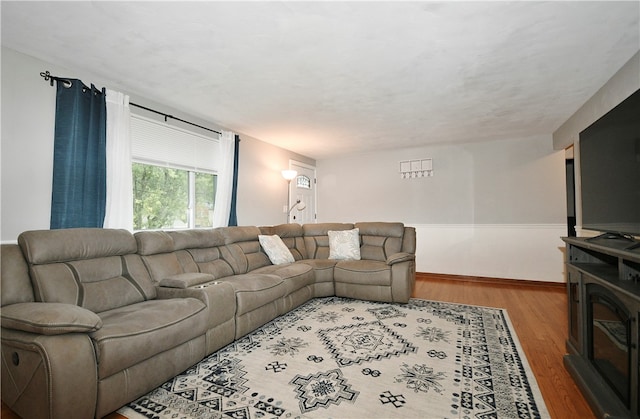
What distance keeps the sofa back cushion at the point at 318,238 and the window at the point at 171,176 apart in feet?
4.91

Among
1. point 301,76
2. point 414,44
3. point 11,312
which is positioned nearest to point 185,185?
point 301,76

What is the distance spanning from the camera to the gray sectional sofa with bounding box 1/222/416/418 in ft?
4.77

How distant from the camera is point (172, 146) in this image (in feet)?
11.1

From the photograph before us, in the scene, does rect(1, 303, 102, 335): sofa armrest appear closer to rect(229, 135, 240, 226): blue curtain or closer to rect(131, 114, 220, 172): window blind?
rect(131, 114, 220, 172): window blind

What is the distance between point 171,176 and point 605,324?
389cm

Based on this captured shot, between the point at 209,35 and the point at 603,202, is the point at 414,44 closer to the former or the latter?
the point at 209,35

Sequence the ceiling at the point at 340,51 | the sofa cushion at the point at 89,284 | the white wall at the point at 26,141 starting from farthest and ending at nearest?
1. the white wall at the point at 26,141
2. the sofa cushion at the point at 89,284
3. the ceiling at the point at 340,51

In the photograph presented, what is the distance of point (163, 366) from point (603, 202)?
301 centimetres

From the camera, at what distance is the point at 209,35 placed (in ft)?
6.59

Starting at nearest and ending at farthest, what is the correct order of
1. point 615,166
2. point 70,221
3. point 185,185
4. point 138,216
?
1. point 615,166
2. point 70,221
3. point 138,216
4. point 185,185

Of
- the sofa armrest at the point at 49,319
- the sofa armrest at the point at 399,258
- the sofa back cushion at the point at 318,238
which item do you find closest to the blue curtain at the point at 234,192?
the sofa back cushion at the point at 318,238

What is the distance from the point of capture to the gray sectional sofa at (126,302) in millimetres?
1454

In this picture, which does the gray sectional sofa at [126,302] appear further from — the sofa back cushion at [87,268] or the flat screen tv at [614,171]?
the flat screen tv at [614,171]

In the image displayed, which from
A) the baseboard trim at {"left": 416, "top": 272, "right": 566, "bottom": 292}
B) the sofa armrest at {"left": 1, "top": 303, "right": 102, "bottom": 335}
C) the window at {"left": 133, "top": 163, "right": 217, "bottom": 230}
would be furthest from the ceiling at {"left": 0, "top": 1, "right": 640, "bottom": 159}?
the baseboard trim at {"left": 416, "top": 272, "right": 566, "bottom": 292}
